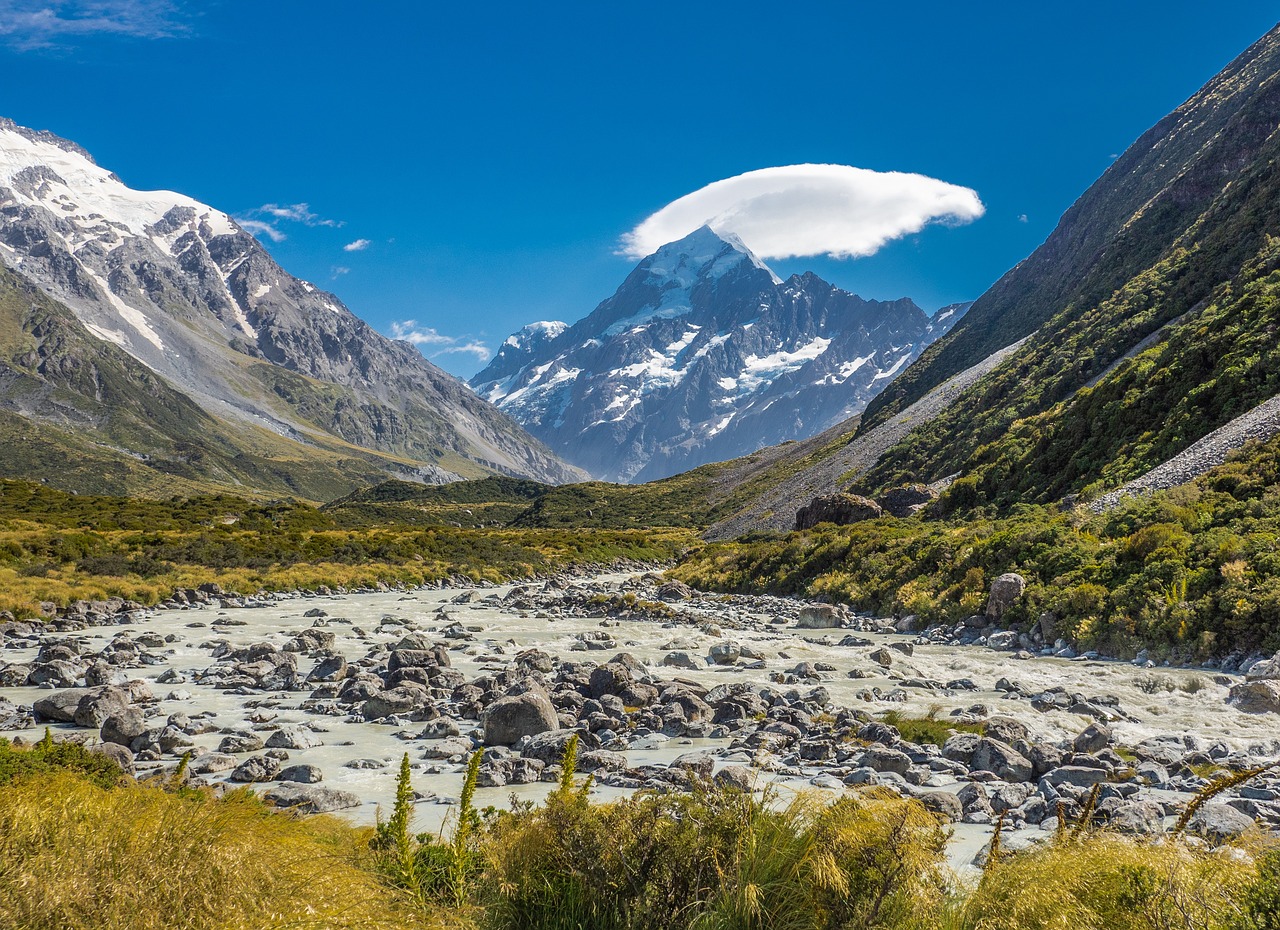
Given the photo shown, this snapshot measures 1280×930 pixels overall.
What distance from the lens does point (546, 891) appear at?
5.11 metres

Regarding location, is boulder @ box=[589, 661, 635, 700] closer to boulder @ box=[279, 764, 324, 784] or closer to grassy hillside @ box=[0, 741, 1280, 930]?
boulder @ box=[279, 764, 324, 784]

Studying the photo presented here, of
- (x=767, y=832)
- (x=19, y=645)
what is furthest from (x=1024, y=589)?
(x=19, y=645)

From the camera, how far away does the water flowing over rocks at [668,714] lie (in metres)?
10.7

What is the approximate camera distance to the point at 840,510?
198 ft

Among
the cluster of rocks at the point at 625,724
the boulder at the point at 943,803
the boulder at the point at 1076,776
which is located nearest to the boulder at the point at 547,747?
the cluster of rocks at the point at 625,724

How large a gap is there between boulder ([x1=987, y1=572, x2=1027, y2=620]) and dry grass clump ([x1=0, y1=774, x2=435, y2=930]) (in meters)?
26.0

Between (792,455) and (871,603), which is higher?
(792,455)

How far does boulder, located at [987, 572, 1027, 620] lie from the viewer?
1022 inches

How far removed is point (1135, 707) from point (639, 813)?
14633 mm

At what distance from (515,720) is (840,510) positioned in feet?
164

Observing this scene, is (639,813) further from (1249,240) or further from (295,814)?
(1249,240)

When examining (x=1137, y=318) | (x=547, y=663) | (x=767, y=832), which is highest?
(x=1137, y=318)

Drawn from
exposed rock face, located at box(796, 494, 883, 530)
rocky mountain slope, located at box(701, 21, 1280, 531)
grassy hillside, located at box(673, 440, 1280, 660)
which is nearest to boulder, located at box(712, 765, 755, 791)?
grassy hillside, located at box(673, 440, 1280, 660)

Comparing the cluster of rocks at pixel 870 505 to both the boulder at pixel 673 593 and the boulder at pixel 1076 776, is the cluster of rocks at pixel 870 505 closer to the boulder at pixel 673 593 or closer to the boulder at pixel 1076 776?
the boulder at pixel 673 593
